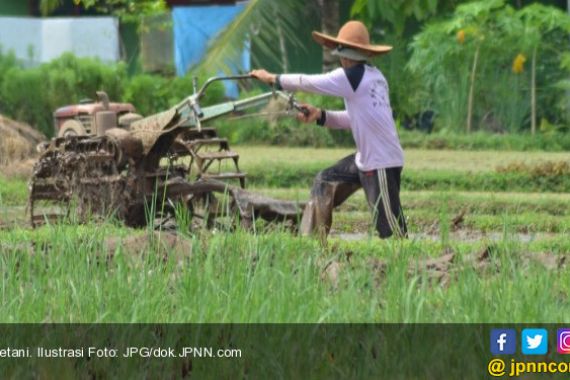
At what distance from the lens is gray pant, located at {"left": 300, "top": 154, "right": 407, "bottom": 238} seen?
10.0 m

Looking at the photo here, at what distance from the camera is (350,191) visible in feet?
34.0

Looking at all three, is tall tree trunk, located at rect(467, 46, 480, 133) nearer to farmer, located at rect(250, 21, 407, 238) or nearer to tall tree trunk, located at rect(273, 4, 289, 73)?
tall tree trunk, located at rect(273, 4, 289, 73)

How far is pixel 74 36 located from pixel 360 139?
56.9ft

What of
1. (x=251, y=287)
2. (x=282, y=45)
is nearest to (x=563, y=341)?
(x=251, y=287)

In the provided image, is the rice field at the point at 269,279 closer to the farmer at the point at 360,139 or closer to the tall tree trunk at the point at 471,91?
the farmer at the point at 360,139

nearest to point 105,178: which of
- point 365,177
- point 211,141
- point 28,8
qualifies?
point 211,141

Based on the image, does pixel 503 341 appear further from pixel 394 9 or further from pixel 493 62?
pixel 493 62

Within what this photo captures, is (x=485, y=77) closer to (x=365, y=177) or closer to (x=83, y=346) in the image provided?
(x=365, y=177)

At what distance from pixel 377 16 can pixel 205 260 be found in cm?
1489

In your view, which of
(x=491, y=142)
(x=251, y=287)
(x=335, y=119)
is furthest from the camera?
(x=491, y=142)

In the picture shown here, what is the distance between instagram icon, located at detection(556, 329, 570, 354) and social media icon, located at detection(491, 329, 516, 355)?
0.53ft

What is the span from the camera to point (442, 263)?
768 centimetres

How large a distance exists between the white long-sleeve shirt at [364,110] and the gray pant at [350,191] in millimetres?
82

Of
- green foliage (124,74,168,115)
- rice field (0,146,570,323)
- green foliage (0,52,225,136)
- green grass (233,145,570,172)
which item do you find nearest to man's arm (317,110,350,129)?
rice field (0,146,570,323)
